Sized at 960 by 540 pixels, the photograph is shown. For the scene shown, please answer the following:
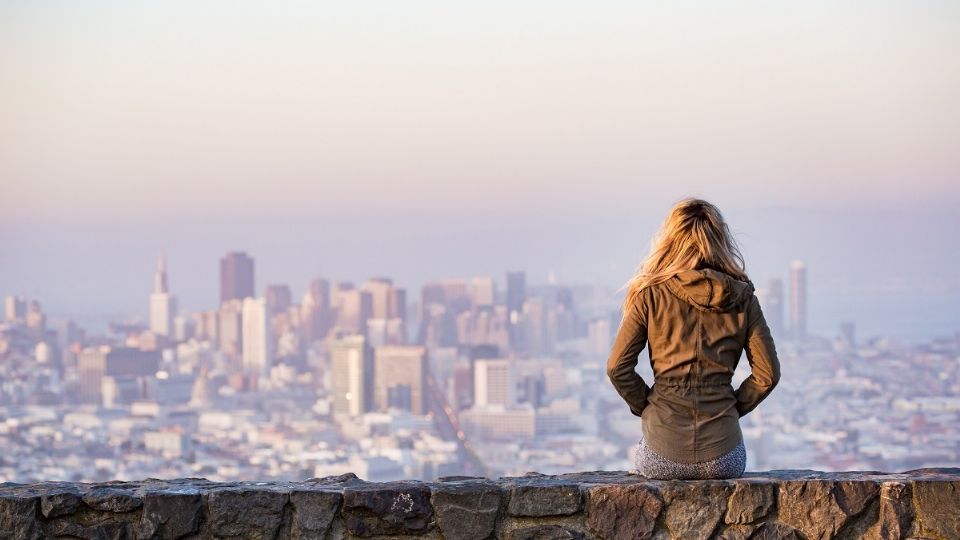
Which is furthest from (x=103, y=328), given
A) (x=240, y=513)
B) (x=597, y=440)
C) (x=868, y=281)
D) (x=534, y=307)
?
(x=240, y=513)

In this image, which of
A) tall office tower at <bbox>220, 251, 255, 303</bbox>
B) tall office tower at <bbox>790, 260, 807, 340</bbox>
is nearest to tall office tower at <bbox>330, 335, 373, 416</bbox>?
tall office tower at <bbox>220, 251, 255, 303</bbox>

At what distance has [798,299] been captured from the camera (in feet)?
308

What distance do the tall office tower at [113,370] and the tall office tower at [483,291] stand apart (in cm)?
2515

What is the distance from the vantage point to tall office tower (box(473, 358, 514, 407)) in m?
85.6

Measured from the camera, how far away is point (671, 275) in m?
3.39

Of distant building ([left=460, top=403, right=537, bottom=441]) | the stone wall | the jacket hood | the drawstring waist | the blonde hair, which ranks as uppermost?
the blonde hair

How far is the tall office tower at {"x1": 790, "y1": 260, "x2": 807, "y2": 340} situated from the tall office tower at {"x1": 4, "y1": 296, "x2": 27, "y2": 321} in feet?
177

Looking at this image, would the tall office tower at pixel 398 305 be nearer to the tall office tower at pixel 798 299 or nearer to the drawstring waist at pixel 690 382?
the tall office tower at pixel 798 299

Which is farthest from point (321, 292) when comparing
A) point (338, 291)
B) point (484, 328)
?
point (484, 328)

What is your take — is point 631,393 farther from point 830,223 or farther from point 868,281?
point 830,223

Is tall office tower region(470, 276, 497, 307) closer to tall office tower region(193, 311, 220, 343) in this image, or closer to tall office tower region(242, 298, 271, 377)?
tall office tower region(242, 298, 271, 377)

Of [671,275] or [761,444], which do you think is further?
[761,444]

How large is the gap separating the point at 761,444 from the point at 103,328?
56.4 metres

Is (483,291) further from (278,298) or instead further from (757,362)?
(757,362)
